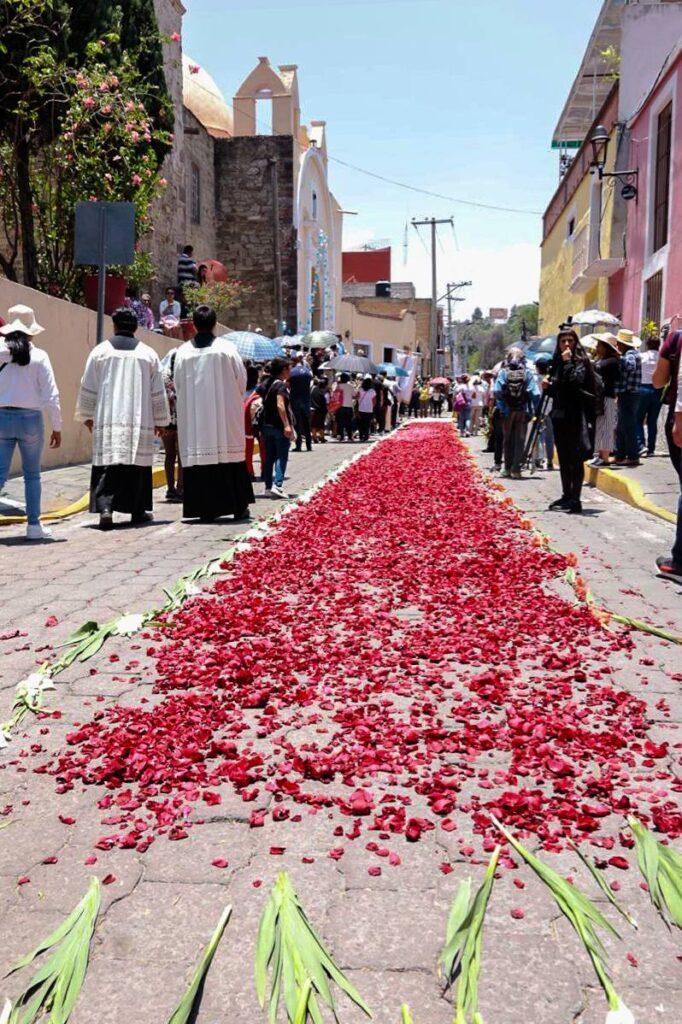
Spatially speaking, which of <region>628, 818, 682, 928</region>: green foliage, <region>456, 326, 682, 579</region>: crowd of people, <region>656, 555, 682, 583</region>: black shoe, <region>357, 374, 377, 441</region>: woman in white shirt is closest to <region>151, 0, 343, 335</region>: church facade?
<region>357, 374, 377, 441</region>: woman in white shirt

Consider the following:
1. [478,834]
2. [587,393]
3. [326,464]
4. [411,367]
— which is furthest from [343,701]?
[411,367]

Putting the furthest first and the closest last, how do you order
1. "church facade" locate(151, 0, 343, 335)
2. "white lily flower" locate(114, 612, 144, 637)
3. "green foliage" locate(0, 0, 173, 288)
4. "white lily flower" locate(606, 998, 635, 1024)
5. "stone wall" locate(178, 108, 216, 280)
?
1. "church facade" locate(151, 0, 343, 335)
2. "stone wall" locate(178, 108, 216, 280)
3. "green foliage" locate(0, 0, 173, 288)
4. "white lily flower" locate(114, 612, 144, 637)
5. "white lily flower" locate(606, 998, 635, 1024)

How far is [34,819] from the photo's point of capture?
9.95 feet

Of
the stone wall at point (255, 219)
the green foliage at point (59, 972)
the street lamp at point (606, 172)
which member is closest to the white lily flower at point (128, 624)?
the green foliage at point (59, 972)

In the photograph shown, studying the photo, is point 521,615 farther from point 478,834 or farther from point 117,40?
point 117,40

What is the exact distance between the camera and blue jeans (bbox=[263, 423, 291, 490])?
11.4 meters

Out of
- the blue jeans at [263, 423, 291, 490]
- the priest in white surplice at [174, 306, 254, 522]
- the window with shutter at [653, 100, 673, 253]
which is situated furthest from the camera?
the window with shutter at [653, 100, 673, 253]

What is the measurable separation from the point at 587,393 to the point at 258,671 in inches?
262

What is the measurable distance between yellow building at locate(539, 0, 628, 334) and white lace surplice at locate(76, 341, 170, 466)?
53.1 feet

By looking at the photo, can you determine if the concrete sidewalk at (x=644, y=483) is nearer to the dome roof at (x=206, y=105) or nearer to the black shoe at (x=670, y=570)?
the black shoe at (x=670, y=570)

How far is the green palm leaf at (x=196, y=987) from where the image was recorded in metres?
2.05

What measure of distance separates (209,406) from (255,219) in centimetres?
2558

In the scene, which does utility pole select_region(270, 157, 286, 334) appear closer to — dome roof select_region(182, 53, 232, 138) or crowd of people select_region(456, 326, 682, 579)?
dome roof select_region(182, 53, 232, 138)

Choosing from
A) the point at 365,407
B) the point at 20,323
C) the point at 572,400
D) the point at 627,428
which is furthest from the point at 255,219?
the point at 20,323
